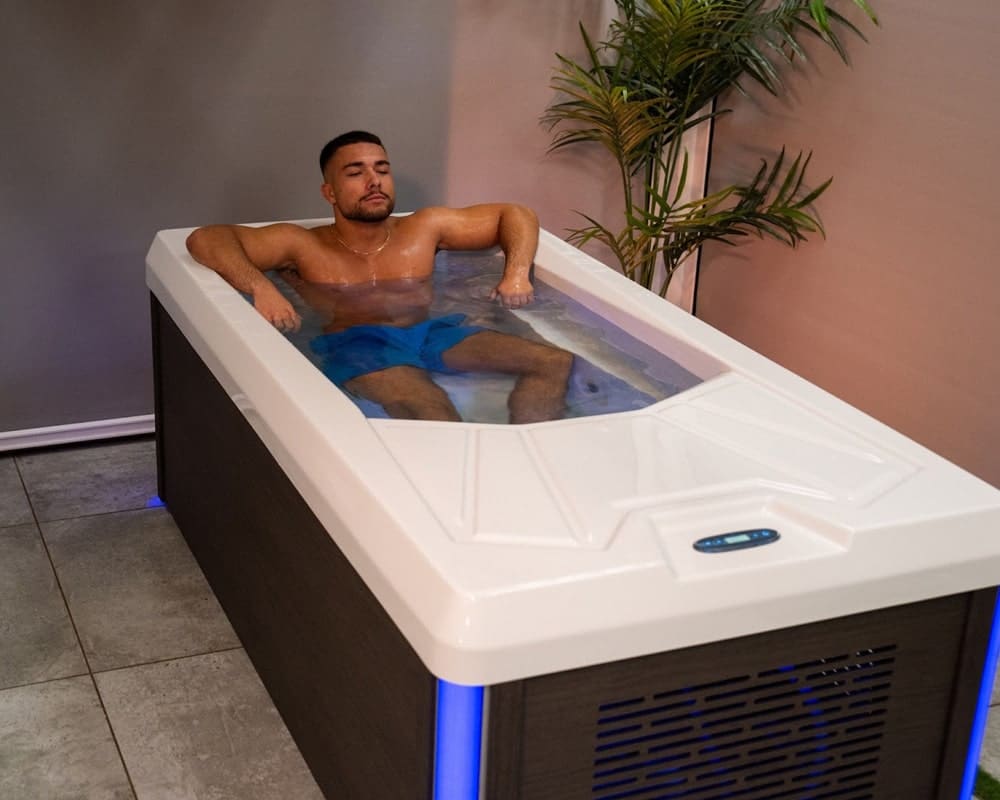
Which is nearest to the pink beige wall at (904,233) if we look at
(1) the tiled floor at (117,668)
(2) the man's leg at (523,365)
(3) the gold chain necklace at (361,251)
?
(2) the man's leg at (523,365)

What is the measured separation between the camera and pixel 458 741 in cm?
150

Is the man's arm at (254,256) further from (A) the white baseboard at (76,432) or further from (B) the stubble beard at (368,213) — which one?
(A) the white baseboard at (76,432)

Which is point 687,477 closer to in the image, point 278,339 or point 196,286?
point 278,339

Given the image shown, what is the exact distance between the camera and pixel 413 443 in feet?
6.11

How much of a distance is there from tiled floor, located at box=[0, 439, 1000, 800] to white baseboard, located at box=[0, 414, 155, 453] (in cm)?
19

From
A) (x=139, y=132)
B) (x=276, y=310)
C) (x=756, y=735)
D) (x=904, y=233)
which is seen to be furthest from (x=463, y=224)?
(x=756, y=735)

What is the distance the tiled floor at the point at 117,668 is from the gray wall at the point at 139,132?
0.36 meters

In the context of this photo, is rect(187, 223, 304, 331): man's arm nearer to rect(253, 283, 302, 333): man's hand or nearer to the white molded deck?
rect(253, 283, 302, 333): man's hand

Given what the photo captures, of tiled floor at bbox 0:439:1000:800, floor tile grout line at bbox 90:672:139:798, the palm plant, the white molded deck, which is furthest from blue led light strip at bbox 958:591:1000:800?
the palm plant

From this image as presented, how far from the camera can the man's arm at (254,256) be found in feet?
8.09

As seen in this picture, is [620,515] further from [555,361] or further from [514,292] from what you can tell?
[514,292]

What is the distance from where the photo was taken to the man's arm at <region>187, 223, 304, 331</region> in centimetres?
246

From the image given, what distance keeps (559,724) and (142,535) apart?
5.05 feet

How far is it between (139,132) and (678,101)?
53.2 inches
